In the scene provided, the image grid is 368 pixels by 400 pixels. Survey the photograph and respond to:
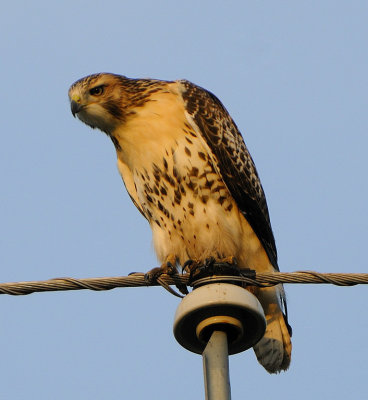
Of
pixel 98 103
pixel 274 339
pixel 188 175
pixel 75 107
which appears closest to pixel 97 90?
pixel 98 103

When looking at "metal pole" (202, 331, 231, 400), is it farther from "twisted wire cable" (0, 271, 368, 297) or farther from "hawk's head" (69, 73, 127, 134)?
"hawk's head" (69, 73, 127, 134)

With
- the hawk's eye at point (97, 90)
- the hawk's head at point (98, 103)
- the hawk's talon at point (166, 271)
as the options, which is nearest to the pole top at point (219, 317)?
the hawk's talon at point (166, 271)

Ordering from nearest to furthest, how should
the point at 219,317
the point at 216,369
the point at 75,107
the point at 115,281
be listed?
1. the point at 216,369
2. the point at 219,317
3. the point at 115,281
4. the point at 75,107

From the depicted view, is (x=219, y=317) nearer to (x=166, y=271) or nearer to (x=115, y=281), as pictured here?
(x=115, y=281)

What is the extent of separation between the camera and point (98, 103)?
8180 millimetres

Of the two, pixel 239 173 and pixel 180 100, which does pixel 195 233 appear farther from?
pixel 180 100

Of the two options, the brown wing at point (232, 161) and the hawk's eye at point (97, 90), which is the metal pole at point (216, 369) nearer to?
the brown wing at point (232, 161)

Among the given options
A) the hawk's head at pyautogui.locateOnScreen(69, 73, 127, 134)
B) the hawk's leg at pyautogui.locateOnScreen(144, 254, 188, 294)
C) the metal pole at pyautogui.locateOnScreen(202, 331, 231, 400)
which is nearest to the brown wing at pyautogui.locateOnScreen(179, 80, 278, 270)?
the hawk's head at pyautogui.locateOnScreen(69, 73, 127, 134)

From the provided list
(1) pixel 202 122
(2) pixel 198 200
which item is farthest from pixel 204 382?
(1) pixel 202 122

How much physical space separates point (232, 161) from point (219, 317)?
3.49 m

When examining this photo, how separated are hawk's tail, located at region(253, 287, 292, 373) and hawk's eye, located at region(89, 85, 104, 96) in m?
2.40

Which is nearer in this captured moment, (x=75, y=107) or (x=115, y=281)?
(x=115, y=281)

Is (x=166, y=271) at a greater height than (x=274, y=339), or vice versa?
(x=166, y=271)

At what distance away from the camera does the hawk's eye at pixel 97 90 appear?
8237mm
